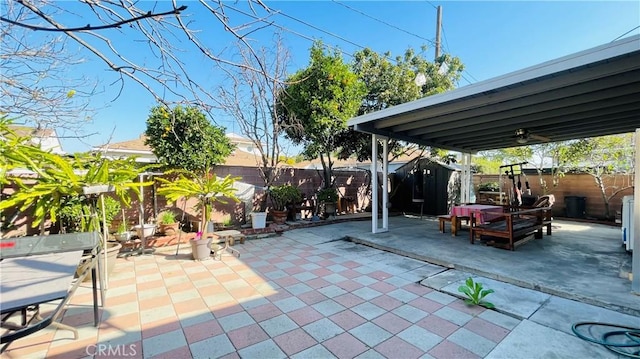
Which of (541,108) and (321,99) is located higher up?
(321,99)

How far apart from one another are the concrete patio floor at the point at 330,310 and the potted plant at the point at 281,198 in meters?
2.34

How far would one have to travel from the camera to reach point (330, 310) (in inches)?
100

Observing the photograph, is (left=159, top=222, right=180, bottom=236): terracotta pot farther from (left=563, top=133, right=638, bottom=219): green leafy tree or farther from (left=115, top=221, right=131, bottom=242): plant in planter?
(left=563, top=133, right=638, bottom=219): green leafy tree

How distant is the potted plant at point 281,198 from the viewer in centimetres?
657

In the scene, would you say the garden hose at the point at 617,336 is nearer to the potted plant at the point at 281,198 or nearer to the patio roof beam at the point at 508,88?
the patio roof beam at the point at 508,88

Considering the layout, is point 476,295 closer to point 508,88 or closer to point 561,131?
point 508,88

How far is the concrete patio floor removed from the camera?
1.95 metres

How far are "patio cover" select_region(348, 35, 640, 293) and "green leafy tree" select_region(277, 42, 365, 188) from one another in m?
1.09

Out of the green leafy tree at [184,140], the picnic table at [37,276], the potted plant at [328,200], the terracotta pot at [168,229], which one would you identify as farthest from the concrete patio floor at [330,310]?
the potted plant at [328,200]

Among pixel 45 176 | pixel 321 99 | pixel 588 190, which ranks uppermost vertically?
pixel 321 99

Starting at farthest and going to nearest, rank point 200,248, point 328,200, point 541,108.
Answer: point 328,200 → point 541,108 → point 200,248

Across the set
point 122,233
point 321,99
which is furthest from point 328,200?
point 122,233

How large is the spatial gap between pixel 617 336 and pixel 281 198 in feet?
18.6

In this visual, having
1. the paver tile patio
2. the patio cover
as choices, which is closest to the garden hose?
the paver tile patio
